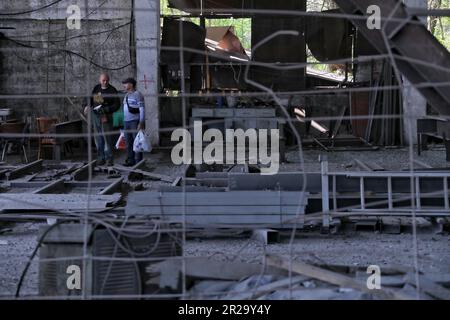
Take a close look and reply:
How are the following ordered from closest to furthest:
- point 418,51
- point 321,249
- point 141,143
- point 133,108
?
1. point 418,51
2. point 321,249
3. point 141,143
4. point 133,108

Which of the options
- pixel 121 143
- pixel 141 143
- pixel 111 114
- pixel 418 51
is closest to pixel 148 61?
pixel 111 114

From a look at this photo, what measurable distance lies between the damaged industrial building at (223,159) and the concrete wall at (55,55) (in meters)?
0.04

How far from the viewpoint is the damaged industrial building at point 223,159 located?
4332 millimetres

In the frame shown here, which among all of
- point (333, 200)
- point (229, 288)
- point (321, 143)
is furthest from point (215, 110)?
point (229, 288)

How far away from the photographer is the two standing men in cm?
1298

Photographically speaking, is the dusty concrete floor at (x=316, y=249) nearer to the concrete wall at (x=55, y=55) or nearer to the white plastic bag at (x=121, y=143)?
Result: the white plastic bag at (x=121, y=143)

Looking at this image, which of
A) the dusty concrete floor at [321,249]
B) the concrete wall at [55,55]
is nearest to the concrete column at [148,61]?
the concrete wall at [55,55]

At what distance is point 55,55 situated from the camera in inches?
695

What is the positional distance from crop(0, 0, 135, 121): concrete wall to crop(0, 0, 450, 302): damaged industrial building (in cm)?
4

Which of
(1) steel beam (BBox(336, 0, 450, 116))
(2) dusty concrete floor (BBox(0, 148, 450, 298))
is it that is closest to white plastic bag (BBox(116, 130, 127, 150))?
(2) dusty concrete floor (BBox(0, 148, 450, 298))

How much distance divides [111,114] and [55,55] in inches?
197

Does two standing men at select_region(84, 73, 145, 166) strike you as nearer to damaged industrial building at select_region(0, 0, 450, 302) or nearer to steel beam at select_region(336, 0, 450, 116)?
damaged industrial building at select_region(0, 0, 450, 302)

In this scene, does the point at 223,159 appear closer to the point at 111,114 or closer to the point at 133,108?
the point at 133,108

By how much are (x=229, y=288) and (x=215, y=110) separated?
34.4 feet
